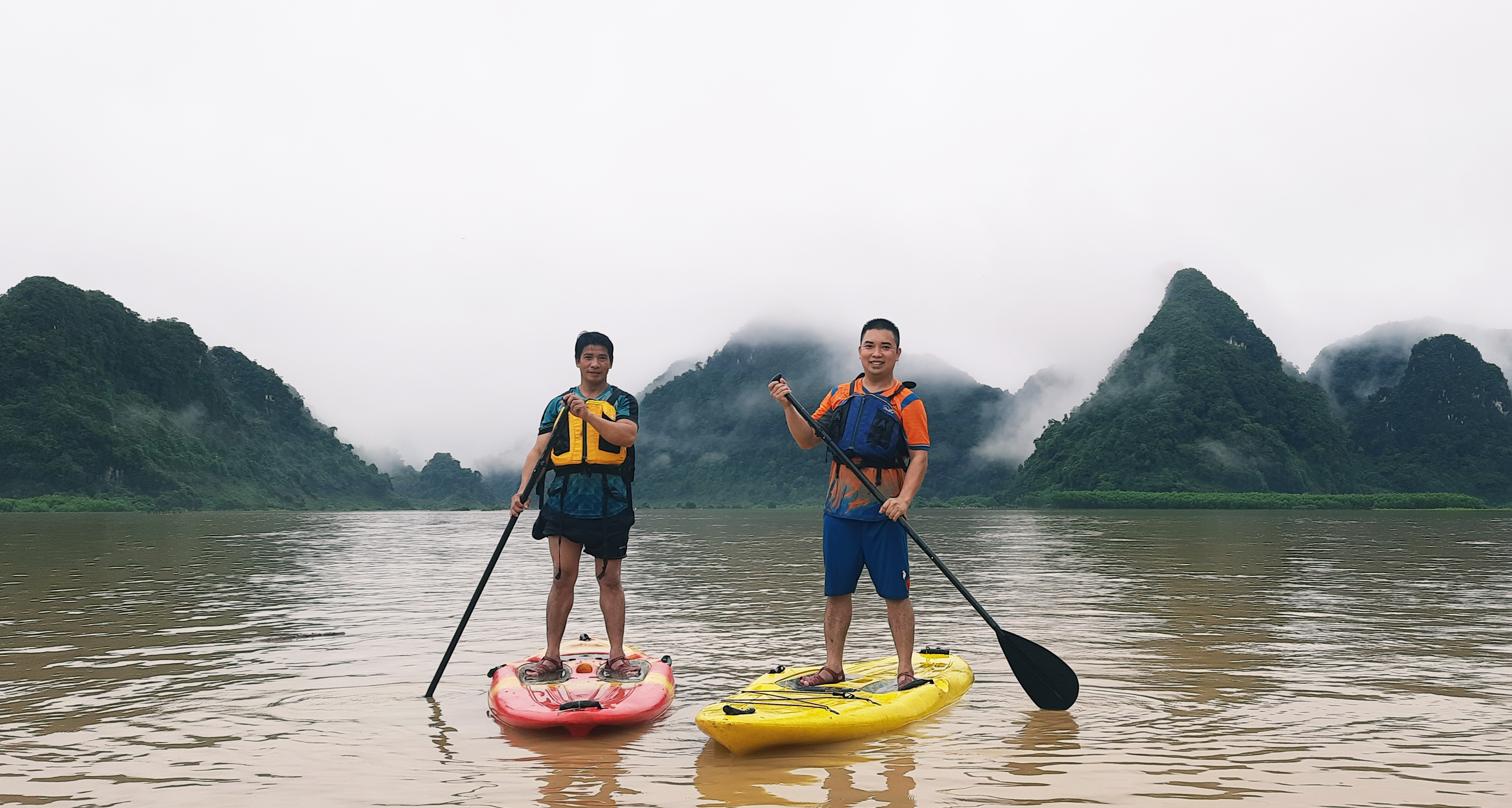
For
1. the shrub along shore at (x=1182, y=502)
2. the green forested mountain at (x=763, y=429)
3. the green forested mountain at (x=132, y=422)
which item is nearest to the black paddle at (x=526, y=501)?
the shrub along shore at (x=1182, y=502)

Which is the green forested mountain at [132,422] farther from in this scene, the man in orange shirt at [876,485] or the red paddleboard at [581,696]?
the man in orange shirt at [876,485]

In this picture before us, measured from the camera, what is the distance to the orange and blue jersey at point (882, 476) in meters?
5.62

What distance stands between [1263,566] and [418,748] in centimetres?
1657

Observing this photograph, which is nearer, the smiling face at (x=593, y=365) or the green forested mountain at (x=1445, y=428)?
the smiling face at (x=593, y=365)

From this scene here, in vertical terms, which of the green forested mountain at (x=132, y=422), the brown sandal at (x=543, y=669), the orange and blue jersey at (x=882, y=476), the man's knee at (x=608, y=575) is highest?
the green forested mountain at (x=132, y=422)

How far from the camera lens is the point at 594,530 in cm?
596

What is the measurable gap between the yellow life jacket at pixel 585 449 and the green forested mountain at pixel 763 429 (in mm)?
119702

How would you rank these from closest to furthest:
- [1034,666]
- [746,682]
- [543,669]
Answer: [1034,666] < [543,669] < [746,682]

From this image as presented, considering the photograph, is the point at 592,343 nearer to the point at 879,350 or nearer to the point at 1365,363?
the point at 879,350

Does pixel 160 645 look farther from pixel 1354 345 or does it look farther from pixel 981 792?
pixel 1354 345

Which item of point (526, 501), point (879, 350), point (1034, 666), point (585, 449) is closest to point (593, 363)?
point (585, 449)

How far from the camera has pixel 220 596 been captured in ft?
41.7

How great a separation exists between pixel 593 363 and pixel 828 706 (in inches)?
93.9

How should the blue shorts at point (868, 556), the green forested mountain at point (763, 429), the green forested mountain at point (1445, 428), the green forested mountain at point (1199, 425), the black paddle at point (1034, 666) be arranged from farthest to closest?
the green forested mountain at point (763, 429)
the green forested mountain at point (1445, 428)
the green forested mountain at point (1199, 425)
the black paddle at point (1034, 666)
the blue shorts at point (868, 556)
